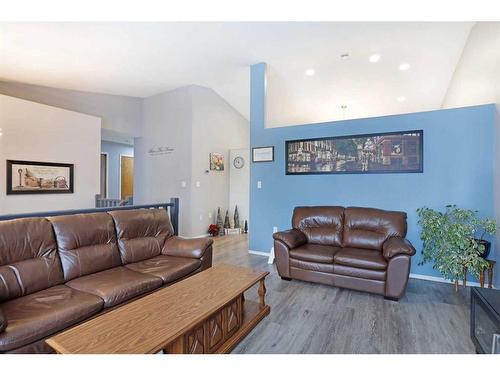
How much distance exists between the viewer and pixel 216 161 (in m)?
6.09

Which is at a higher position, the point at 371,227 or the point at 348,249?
the point at 371,227

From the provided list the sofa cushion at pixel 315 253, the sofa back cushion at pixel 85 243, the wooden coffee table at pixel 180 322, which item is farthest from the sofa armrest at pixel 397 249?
the sofa back cushion at pixel 85 243

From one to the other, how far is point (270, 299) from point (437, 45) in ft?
14.5

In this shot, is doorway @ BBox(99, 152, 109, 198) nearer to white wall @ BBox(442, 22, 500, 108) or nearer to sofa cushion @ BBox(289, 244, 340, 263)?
sofa cushion @ BBox(289, 244, 340, 263)

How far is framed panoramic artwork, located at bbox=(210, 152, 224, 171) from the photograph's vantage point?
5969 mm

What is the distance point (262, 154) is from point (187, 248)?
2.22 metres

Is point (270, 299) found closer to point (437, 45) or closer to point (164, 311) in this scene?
point (164, 311)

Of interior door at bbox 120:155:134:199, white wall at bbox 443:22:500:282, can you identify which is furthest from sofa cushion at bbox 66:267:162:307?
interior door at bbox 120:155:134:199

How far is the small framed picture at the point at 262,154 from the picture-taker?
4.29 m

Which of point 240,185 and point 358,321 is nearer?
point 358,321

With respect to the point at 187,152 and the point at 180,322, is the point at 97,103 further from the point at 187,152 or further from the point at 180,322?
the point at 180,322

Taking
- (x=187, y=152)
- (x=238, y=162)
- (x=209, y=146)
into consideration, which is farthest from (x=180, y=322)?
(x=238, y=162)
